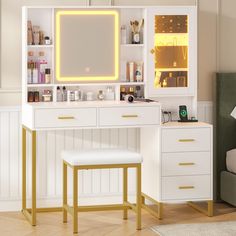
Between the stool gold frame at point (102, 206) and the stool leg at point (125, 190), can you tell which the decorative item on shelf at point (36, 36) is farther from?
the stool leg at point (125, 190)

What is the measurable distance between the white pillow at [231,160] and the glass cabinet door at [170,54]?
0.60 meters

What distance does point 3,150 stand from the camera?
546 cm

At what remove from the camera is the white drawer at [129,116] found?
5047 millimetres

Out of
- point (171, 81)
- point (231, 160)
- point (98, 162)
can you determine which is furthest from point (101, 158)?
point (231, 160)

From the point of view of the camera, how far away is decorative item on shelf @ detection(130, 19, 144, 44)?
546 cm

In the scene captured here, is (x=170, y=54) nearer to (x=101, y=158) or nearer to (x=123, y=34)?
(x=123, y=34)

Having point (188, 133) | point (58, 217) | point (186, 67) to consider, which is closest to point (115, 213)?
point (58, 217)

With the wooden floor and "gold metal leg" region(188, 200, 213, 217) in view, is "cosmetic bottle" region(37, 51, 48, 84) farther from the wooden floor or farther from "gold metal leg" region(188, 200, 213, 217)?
"gold metal leg" region(188, 200, 213, 217)

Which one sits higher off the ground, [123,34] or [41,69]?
[123,34]

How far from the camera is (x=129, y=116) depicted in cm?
509

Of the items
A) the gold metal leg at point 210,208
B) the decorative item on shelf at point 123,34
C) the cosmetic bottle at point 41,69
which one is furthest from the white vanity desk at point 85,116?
the gold metal leg at point 210,208

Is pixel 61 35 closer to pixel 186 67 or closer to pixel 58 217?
pixel 186 67

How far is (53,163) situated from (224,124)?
55.7 inches

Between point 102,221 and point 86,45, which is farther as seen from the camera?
point 86,45
